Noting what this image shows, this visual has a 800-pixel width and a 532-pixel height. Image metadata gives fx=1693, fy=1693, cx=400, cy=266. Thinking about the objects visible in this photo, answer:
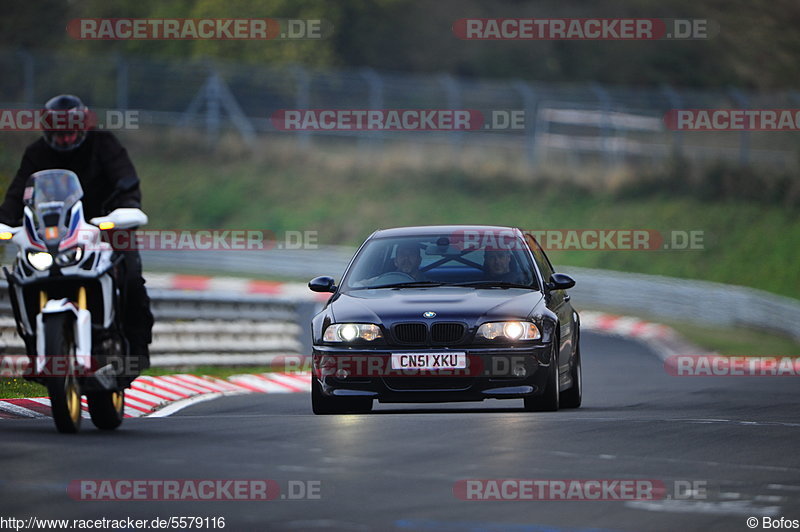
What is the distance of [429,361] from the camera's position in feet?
41.9

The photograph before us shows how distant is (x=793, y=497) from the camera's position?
8602mm

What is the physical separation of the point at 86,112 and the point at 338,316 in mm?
2773

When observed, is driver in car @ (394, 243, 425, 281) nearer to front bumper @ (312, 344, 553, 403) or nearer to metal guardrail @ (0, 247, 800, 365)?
front bumper @ (312, 344, 553, 403)

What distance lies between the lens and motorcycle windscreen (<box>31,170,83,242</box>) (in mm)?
10891

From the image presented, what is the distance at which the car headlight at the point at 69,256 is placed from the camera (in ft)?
35.6

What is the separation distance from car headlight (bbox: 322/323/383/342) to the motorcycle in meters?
2.16

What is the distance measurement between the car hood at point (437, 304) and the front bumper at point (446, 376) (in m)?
0.25

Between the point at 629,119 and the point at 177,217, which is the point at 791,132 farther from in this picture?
the point at 177,217

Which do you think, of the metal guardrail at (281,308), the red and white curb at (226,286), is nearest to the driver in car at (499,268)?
the metal guardrail at (281,308)

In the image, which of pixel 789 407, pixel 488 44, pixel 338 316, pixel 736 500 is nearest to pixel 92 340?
pixel 338 316

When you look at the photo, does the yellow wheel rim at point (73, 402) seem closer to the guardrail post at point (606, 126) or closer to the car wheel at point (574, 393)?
the car wheel at point (574, 393)

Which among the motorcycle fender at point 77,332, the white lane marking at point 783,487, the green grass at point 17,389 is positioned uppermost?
the motorcycle fender at point 77,332

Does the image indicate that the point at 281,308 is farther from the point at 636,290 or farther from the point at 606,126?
the point at 606,126

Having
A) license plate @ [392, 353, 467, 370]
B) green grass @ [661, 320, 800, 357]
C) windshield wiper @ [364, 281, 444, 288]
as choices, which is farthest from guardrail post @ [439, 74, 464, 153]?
license plate @ [392, 353, 467, 370]
